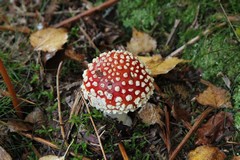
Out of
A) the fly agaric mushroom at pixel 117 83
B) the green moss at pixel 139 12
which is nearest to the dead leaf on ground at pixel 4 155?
the fly agaric mushroom at pixel 117 83

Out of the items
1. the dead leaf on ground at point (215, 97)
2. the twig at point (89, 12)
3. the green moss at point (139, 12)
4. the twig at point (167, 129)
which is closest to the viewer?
the twig at point (167, 129)

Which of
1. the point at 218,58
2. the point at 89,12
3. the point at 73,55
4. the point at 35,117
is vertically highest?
the point at 89,12

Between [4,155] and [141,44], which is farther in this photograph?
[141,44]

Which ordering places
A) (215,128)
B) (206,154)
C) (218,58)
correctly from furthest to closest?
1. (218,58)
2. (215,128)
3. (206,154)

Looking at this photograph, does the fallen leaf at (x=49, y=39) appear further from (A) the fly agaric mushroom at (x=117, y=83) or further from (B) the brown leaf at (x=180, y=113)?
(B) the brown leaf at (x=180, y=113)

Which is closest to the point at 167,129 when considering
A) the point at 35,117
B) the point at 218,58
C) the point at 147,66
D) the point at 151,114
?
the point at 151,114

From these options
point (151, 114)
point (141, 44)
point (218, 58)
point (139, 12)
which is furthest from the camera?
point (139, 12)

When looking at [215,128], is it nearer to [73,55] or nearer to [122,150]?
[122,150]
